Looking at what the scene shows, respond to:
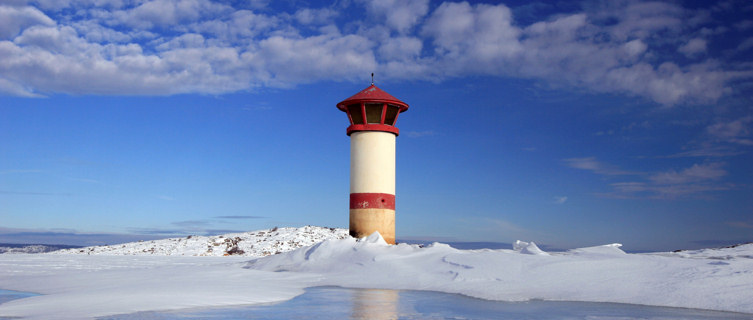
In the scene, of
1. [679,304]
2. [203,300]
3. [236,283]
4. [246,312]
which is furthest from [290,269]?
[679,304]

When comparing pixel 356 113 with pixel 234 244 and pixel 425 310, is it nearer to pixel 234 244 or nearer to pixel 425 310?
pixel 234 244

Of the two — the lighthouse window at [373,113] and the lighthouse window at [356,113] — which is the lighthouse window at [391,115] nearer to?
the lighthouse window at [373,113]

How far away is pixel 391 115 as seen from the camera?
1532 cm

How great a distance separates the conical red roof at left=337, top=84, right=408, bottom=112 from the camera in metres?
14.7

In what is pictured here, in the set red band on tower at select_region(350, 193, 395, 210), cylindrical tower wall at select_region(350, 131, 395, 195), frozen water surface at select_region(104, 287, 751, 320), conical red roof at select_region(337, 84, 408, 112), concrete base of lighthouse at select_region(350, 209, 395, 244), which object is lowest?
frozen water surface at select_region(104, 287, 751, 320)

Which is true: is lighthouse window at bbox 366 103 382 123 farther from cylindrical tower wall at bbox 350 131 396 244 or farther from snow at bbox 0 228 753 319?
snow at bbox 0 228 753 319

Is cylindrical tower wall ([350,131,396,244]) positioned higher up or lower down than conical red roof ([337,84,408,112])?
lower down

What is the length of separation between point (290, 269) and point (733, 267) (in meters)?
7.34

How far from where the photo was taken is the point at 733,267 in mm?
7516

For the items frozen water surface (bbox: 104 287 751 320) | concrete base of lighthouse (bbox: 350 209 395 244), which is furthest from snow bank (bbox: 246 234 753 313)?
concrete base of lighthouse (bbox: 350 209 395 244)

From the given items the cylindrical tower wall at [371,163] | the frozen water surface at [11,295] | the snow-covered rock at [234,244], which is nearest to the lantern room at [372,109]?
the cylindrical tower wall at [371,163]

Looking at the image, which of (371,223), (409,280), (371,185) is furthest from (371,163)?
(409,280)

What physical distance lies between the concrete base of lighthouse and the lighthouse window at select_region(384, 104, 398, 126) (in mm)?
2547

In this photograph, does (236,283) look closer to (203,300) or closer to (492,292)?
(203,300)
